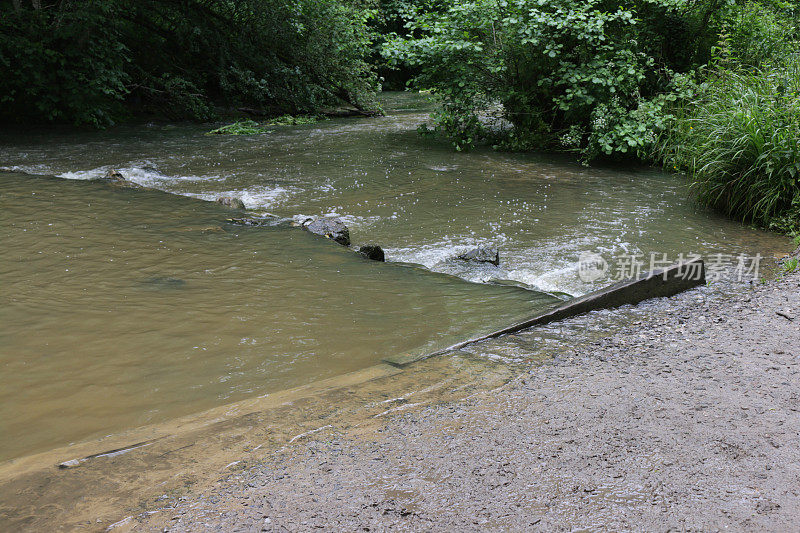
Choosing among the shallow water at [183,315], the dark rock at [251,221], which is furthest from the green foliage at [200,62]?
the dark rock at [251,221]

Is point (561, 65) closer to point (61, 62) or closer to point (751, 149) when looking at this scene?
point (751, 149)

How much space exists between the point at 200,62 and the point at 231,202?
11.8 meters

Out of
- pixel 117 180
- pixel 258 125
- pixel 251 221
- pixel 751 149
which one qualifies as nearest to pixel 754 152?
pixel 751 149

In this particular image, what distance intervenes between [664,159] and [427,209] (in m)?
4.41

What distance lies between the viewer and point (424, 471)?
2.58 metres

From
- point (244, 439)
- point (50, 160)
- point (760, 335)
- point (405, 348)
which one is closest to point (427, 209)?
point (405, 348)

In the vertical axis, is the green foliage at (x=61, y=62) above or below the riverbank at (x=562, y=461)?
above

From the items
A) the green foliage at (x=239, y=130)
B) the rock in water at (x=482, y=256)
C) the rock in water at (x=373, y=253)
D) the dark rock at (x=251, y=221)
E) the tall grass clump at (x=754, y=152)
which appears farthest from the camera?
the green foliage at (x=239, y=130)

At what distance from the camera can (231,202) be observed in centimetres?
813

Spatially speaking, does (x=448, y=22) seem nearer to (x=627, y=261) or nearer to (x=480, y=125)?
(x=480, y=125)

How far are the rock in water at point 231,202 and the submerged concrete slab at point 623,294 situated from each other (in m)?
4.81

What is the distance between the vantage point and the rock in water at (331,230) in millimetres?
6688

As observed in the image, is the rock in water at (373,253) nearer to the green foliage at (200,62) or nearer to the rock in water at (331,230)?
the rock in water at (331,230)

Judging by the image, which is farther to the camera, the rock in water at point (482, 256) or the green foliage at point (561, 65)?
the green foliage at point (561, 65)
